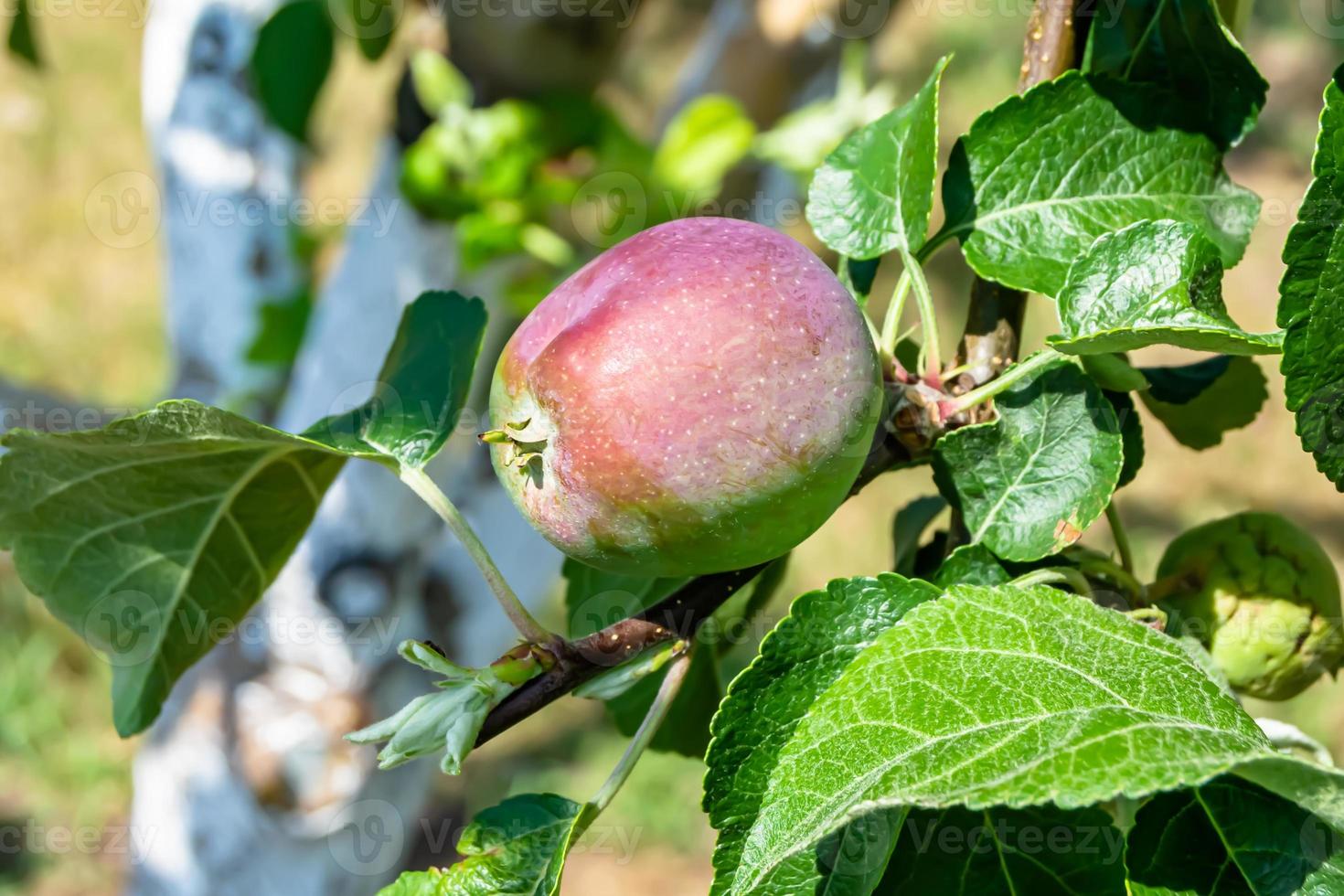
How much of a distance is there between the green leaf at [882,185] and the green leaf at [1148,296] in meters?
0.11

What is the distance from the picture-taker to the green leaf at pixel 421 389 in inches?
27.9

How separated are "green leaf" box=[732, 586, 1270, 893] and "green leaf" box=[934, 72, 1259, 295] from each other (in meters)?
0.23

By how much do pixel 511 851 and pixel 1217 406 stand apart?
1.90ft

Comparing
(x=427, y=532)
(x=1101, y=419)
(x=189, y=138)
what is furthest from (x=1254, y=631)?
(x=189, y=138)

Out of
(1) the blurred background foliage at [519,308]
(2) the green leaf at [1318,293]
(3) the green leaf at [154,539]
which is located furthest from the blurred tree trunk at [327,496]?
(2) the green leaf at [1318,293]

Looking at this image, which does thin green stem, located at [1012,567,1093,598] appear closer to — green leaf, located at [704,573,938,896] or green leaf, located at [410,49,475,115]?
green leaf, located at [704,573,938,896]

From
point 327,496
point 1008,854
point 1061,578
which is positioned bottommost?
point 327,496

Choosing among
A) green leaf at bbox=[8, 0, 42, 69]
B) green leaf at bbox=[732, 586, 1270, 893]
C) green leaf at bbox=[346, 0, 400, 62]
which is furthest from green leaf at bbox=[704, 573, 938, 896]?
green leaf at bbox=[8, 0, 42, 69]

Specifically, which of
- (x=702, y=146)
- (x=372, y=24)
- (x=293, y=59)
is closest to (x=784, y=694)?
(x=372, y=24)

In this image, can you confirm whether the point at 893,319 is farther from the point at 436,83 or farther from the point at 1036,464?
the point at 436,83

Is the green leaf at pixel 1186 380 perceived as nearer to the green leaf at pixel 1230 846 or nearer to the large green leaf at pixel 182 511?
the green leaf at pixel 1230 846

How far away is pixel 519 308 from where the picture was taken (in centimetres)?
185

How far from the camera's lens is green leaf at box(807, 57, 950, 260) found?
2.20 ft

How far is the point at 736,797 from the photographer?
0.53 m
